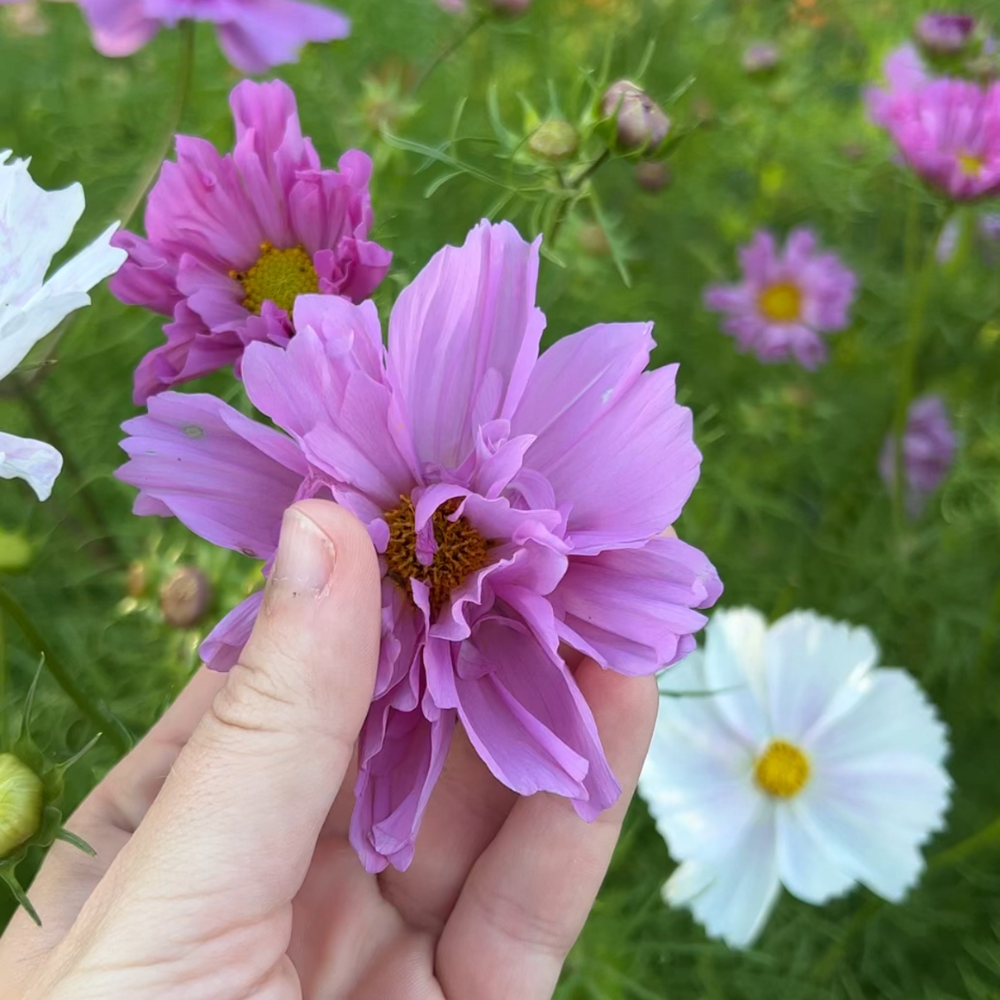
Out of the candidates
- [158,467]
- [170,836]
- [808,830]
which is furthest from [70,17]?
[808,830]

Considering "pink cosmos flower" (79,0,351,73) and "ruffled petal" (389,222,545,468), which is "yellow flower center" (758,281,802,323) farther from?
"ruffled petal" (389,222,545,468)

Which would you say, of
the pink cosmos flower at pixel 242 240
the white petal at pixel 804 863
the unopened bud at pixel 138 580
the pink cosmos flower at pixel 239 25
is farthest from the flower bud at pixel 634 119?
the white petal at pixel 804 863

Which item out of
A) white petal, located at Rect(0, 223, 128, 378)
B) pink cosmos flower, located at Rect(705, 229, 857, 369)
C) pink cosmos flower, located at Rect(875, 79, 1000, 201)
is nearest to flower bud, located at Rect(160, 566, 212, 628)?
white petal, located at Rect(0, 223, 128, 378)

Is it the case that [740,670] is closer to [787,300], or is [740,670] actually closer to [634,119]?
[634,119]

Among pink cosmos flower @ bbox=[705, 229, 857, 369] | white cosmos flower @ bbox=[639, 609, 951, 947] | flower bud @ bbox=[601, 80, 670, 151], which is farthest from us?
pink cosmos flower @ bbox=[705, 229, 857, 369]

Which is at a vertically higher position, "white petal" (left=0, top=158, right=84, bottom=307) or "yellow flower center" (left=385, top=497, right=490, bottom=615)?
"white petal" (left=0, top=158, right=84, bottom=307)

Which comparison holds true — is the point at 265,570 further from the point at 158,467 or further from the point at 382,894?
the point at 382,894
